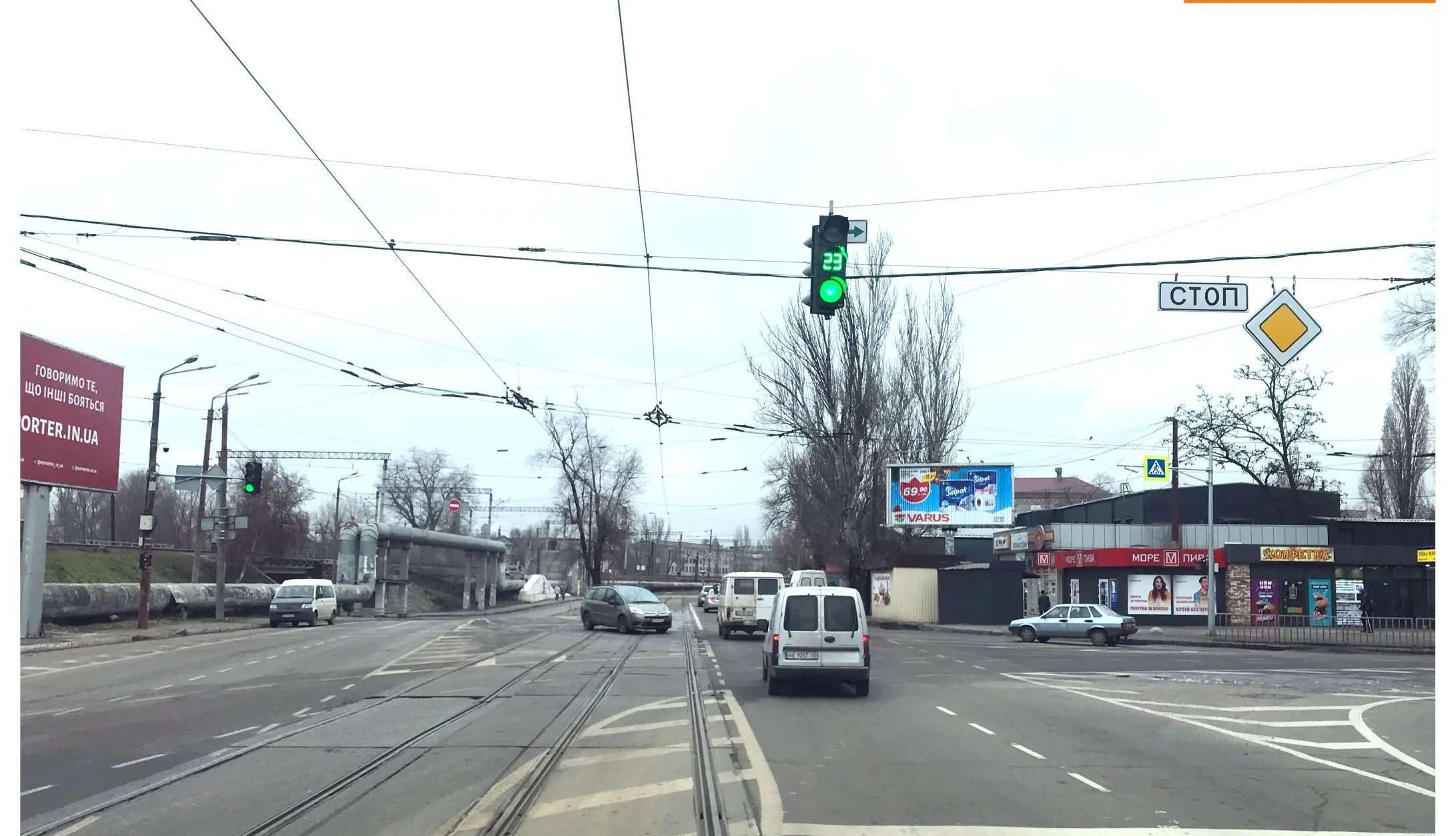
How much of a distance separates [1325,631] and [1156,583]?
7443mm

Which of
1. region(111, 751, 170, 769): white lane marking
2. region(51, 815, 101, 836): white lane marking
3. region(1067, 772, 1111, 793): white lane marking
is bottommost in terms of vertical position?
region(111, 751, 170, 769): white lane marking

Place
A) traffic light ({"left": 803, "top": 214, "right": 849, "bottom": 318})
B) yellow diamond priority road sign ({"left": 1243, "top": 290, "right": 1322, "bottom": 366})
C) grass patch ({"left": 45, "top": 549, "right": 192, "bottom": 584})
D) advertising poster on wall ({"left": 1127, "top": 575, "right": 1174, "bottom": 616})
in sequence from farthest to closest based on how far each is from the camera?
1. advertising poster on wall ({"left": 1127, "top": 575, "right": 1174, "bottom": 616})
2. grass patch ({"left": 45, "top": 549, "right": 192, "bottom": 584})
3. yellow diamond priority road sign ({"left": 1243, "top": 290, "right": 1322, "bottom": 366})
4. traffic light ({"left": 803, "top": 214, "right": 849, "bottom": 318})

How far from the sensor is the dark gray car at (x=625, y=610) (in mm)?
39906

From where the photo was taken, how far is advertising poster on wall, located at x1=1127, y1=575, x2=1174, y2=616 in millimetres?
50531

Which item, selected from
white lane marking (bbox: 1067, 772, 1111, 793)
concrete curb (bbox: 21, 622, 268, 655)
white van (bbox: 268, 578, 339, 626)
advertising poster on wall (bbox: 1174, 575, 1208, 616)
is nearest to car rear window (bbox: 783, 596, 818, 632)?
white lane marking (bbox: 1067, 772, 1111, 793)

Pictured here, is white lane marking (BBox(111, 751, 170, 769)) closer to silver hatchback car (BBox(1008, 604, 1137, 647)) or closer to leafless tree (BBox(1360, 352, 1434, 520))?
silver hatchback car (BBox(1008, 604, 1137, 647))

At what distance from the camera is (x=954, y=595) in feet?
180

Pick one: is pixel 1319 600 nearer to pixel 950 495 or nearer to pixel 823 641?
pixel 950 495

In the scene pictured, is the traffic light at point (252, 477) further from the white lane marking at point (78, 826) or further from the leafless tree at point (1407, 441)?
the leafless tree at point (1407, 441)

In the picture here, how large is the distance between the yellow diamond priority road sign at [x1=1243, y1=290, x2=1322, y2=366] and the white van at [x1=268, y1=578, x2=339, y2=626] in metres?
38.6

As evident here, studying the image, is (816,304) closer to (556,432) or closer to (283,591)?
(283,591)

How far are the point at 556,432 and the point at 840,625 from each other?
63.2 metres

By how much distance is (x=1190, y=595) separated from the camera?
166ft

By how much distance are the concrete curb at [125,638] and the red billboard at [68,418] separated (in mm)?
4715
